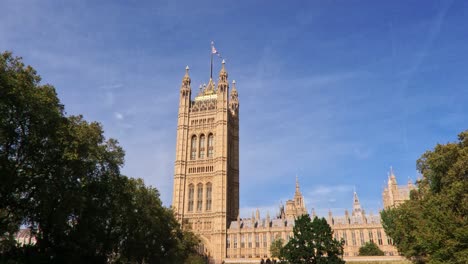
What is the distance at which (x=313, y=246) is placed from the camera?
50062mm

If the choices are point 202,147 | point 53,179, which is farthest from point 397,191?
point 53,179

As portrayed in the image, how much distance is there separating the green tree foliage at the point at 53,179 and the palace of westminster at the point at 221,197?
4924 centimetres

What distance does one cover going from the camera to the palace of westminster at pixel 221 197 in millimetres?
92438

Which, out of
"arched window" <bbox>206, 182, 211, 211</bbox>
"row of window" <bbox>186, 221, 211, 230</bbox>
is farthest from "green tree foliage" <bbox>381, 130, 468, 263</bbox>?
"arched window" <bbox>206, 182, 211, 211</bbox>

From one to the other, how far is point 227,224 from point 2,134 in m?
72.5

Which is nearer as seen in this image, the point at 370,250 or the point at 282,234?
the point at 370,250

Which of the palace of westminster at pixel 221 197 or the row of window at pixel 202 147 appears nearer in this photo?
the palace of westminster at pixel 221 197

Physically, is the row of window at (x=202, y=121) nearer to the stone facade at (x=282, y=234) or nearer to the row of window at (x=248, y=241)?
the stone facade at (x=282, y=234)

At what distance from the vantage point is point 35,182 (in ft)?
106

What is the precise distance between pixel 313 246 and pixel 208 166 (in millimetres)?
53450

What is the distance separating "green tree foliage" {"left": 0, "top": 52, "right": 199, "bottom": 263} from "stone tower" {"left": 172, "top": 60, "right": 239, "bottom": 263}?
1945 inches

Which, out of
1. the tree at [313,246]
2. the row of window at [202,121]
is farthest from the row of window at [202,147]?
the tree at [313,246]

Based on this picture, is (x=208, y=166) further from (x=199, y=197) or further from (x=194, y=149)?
(x=199, y=197)

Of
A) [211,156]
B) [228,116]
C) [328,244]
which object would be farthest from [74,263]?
[228,116]
